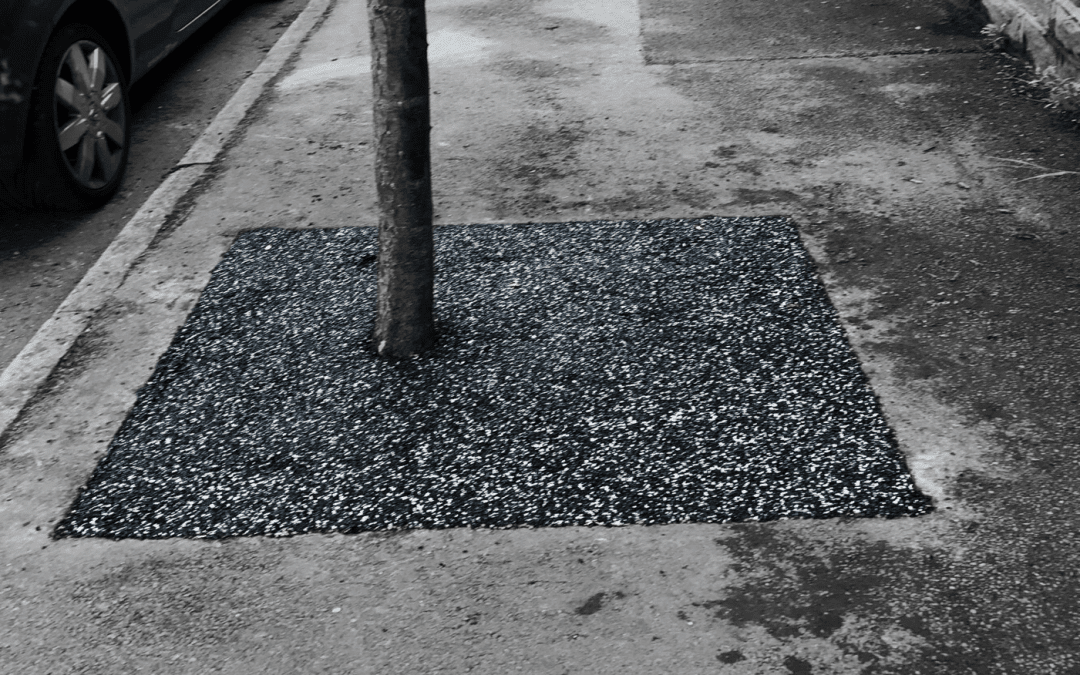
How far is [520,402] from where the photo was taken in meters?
3.88

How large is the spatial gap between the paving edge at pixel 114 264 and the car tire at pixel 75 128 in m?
0.32

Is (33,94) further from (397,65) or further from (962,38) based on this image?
(962,38)

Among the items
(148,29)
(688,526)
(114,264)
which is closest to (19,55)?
(114,264)

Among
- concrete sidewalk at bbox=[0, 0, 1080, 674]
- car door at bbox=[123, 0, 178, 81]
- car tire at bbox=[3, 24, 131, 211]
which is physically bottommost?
concrete sidewalk at bbox=[0, 0, 1080, 674]

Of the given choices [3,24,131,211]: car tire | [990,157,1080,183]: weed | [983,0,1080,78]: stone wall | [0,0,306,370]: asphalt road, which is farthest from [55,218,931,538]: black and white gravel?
[983,0,1080,78]: stone wall

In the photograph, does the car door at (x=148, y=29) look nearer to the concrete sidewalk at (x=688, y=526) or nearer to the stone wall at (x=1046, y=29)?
the concrete sidewalk at (x=688, y=526)

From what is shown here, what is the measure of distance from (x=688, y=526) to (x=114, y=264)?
3173 millimetres

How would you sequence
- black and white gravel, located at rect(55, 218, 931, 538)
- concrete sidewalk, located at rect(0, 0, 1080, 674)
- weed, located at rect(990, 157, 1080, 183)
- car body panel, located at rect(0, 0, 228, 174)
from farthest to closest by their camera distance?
weed, located at rect(990, 157, 1080, 183) → car body panel, located at rect(0, 0, 228, 174) → black and white gravel, located at rect(55, 218, 931, 538) → concrete sidewalk, located at rect(0, 0, 1080, 674)

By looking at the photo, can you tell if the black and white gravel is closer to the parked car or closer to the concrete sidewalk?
the concrete sidewalk

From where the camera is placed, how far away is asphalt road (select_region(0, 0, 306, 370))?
5066 mm

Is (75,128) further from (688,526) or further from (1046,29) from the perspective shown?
(1046,29)

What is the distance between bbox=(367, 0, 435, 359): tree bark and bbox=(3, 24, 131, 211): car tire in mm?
2142

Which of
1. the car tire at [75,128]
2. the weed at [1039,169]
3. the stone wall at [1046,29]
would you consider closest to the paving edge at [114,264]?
the car tire at [75,128]

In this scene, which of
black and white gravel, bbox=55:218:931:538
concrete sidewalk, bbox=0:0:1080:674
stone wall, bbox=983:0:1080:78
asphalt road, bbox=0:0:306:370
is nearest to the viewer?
concrete sidewalk, bbox=0:0:1080:674
